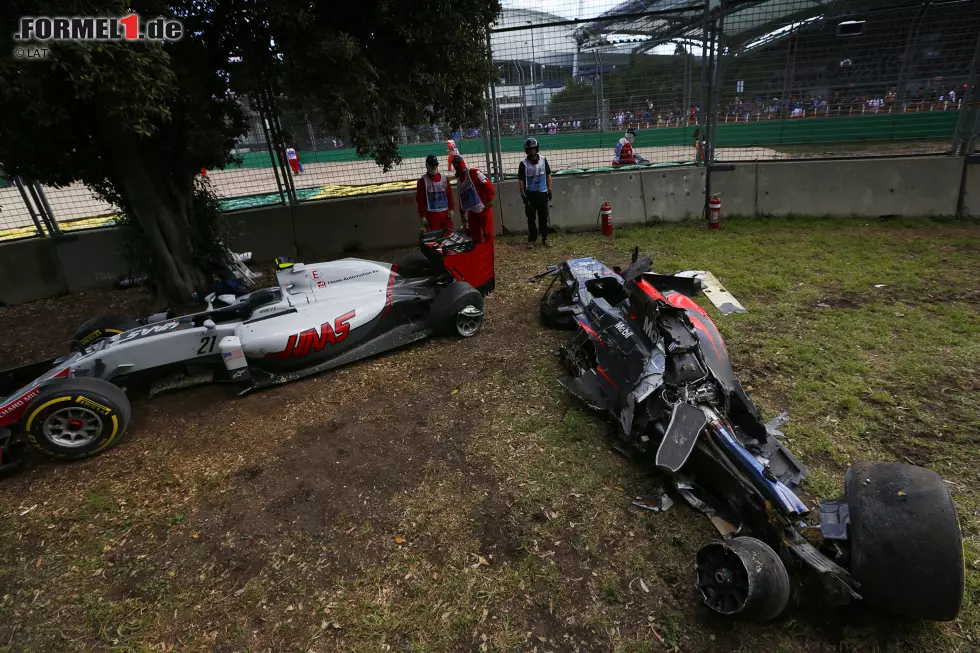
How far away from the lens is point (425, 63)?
18.7ft

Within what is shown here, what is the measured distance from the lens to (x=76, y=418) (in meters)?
3.94

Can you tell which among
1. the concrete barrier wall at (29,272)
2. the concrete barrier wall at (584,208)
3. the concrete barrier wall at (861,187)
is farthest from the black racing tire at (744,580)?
the concrete barrier wall at (29,272)

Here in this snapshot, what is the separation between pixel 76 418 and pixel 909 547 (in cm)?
545

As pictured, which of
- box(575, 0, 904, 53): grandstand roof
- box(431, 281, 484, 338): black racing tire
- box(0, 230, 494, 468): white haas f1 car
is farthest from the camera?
box(575, 0, 904, 53): grandstand roof

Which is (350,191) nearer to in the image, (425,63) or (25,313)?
(425,63)

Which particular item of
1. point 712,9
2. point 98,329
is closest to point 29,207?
point 98,329

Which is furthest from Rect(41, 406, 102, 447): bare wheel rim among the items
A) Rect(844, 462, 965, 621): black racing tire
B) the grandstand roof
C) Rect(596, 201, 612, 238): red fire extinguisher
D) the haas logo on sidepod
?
the grandstand roof

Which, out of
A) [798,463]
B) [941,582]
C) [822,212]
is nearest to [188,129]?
[798,463]

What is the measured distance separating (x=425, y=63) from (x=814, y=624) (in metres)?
6.06

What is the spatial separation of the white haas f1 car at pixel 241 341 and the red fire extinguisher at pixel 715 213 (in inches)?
214

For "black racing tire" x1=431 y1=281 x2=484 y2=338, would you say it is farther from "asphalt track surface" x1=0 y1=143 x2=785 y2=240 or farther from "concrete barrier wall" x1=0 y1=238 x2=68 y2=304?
"concrete barrier wall" x1=0 y1=238 x2=68 y2=304

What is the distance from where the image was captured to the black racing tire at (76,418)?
379 cm

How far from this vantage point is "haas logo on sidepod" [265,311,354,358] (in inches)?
191

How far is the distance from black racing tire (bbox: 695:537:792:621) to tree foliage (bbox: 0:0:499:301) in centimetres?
491
